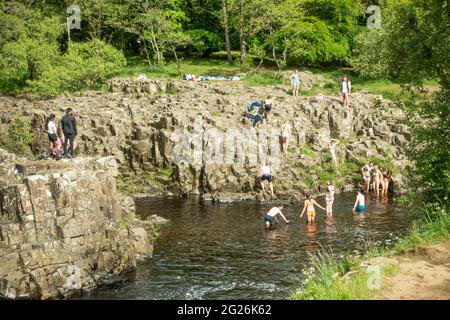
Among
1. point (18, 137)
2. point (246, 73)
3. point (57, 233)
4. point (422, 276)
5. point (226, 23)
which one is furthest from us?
point (226, 23)

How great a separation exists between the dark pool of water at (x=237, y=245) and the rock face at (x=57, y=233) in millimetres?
1235

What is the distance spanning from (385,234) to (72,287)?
15.7 m

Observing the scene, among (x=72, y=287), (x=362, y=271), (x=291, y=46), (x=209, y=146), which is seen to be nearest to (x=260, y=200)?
(x=209, y=146)

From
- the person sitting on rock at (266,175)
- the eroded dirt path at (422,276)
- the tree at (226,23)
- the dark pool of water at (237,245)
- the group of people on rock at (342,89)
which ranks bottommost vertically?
the dark pool of water at (237,245)

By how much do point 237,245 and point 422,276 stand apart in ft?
47.2

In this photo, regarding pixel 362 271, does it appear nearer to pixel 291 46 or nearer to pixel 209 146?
pixel 209 146

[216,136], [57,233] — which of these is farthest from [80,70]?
[57,233]

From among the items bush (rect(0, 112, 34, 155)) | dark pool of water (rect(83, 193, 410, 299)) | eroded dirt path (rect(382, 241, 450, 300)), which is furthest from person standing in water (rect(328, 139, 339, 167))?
eroded dirt path (rect(382, 241, 450, 300))

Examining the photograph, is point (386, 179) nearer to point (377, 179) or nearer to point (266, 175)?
point (377, 179)

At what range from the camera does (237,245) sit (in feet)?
95.4

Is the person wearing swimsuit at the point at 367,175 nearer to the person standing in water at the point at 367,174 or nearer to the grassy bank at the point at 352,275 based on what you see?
the person standing in water at the point at 367,174

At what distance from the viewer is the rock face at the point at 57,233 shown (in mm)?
22734

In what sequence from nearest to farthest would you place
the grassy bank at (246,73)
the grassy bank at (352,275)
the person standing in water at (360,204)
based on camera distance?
the grassy bank at (352,275) < the person standing in water at (360,204) < the grassy bank at (246,73)

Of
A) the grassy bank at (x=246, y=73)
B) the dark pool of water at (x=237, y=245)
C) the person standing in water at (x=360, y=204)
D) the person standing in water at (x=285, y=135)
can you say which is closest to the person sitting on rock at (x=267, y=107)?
the person standing in water at (x=285, y=135)
